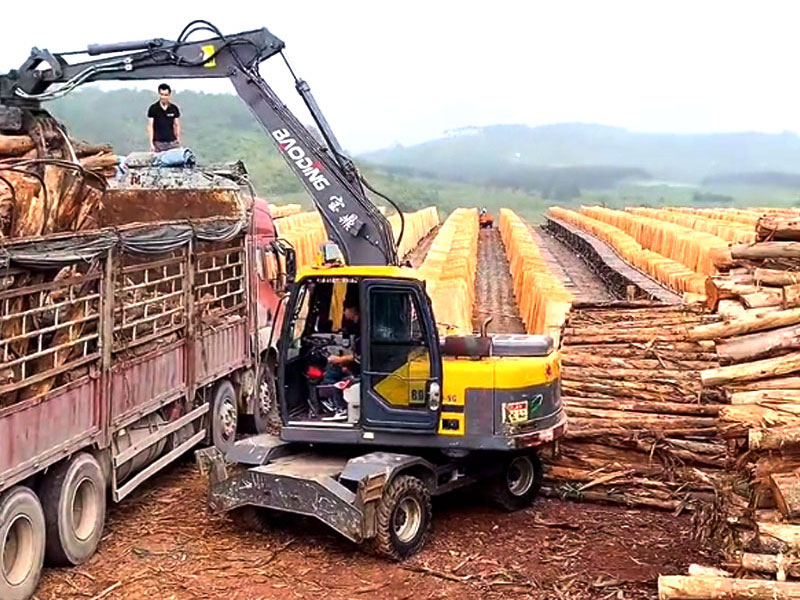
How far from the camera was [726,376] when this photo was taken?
6320mm

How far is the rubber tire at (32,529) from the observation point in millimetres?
6993

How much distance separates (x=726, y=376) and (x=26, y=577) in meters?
4.83

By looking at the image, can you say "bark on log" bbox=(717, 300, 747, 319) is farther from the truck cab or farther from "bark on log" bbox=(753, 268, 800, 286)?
the truck cab

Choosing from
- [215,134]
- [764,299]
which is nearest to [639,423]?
[764,299]

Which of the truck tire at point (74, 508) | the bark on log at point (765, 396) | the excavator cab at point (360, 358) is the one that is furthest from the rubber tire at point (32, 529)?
the bark on log at point (765, 396)

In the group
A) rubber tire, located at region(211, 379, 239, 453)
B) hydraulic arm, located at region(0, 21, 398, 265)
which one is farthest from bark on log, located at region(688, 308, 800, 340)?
rubber tire, located at region(211, 379, 239, 453)

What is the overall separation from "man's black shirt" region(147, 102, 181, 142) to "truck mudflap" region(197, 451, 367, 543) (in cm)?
577

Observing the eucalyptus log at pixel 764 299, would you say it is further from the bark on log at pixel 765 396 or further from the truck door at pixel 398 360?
the truck door at pixel 398 360

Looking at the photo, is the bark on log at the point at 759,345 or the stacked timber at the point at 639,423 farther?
the stacked timber at the point at 639,423

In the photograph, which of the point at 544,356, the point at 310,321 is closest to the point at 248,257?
the point at 310,321

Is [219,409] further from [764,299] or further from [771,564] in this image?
[771,564]

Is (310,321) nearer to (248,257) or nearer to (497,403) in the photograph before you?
(497,403)

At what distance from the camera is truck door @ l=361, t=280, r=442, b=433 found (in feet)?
28.3

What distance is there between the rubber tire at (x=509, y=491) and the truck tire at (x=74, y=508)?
11.3ft
